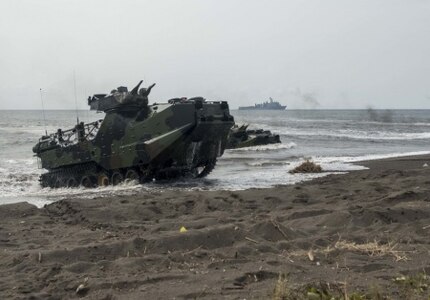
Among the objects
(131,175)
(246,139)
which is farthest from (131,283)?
(246,139)

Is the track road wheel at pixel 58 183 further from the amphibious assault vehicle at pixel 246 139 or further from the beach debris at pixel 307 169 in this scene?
the amphibious assault vehicle at pixel 246 139

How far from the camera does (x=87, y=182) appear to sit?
704 inches

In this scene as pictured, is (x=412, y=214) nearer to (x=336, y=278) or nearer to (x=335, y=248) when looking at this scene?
(x=335, y=248)

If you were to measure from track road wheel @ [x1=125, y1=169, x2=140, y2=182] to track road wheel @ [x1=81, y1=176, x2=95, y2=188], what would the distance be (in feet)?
4.63

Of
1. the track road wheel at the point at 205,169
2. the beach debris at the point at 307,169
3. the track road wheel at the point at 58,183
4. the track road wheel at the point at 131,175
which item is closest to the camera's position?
the track road wheel at the point at 131,175

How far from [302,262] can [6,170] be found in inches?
762

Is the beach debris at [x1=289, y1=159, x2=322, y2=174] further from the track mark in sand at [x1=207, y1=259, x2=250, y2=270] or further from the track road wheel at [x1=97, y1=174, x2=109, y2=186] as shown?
the track mark in sand at [x1=207, y1=259, x2=250, y2=270]

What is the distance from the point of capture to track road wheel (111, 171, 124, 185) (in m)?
17.1

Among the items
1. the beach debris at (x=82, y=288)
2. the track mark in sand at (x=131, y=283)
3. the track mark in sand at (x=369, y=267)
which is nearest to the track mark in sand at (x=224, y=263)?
the track mark in sand at (x=131, y=283)

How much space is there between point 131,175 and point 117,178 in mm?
568

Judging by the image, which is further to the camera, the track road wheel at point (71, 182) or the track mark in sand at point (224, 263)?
the track road wheel at point (71, 182)

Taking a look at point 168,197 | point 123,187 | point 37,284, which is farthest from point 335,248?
point 123,187

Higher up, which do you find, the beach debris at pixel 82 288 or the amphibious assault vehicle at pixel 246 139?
the beach debris at pixel 82 288

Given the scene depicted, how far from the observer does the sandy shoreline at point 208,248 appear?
480cm
